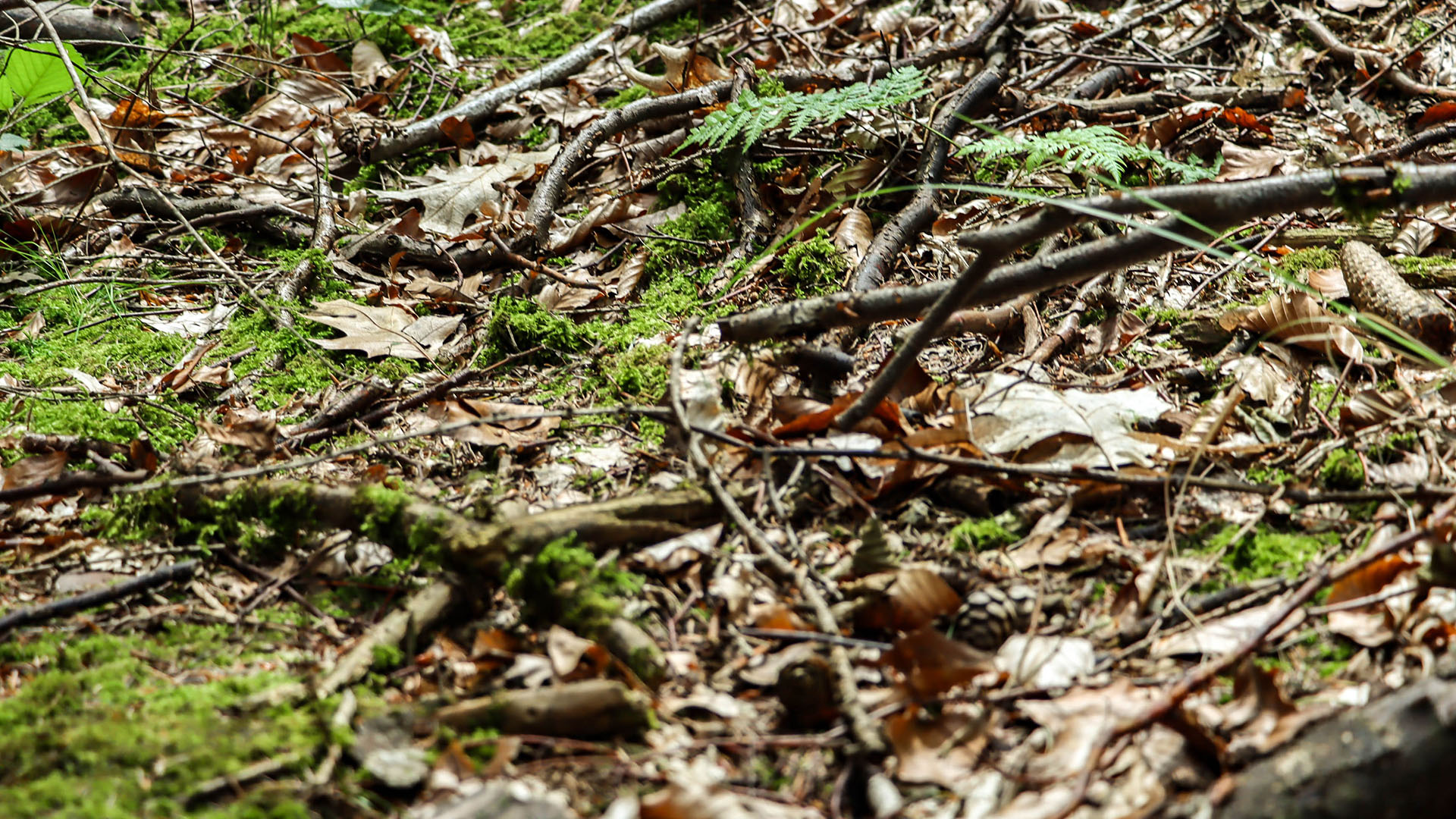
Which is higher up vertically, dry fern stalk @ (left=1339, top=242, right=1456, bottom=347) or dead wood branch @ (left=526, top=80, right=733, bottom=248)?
dry fern stalk @ (left=1339, top=242, right=1456, bottom=347)

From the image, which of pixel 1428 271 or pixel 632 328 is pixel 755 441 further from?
pixel 1428 271

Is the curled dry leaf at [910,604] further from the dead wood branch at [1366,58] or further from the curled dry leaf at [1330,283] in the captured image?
the dead wood branch at [1366,58]

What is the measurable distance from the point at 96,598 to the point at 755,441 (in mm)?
1623

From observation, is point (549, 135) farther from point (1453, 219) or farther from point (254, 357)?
point (1453, 219)

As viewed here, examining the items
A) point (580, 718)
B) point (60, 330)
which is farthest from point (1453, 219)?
point (60, 330)

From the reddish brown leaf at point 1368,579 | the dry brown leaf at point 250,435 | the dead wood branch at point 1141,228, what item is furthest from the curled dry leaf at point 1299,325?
the dry brown leaf at point 250,435

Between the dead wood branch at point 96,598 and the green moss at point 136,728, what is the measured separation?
5 centimetres

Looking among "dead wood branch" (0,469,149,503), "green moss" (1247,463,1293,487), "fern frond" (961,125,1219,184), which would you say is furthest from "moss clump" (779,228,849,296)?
"dead wood branch" (0,469,149,503)

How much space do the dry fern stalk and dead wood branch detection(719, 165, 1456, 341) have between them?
A: 661 millimetres

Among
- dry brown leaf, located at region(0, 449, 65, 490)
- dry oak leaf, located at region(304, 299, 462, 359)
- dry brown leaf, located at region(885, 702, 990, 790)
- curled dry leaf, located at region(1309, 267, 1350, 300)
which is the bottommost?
dry brown leaf, located at region(0, 449, 65, 490)

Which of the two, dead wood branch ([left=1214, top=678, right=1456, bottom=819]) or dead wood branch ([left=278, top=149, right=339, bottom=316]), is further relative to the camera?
dead wood branch ([left=278, top=149, right=339, bottom=316])

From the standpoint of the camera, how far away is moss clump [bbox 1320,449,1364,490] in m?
2.23

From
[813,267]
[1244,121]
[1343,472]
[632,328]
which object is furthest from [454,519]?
[1244,121]

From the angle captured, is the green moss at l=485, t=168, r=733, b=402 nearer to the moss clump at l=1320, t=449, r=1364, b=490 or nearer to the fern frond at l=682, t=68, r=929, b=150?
the fern frond at l=682, t=68, r=929, b=150
